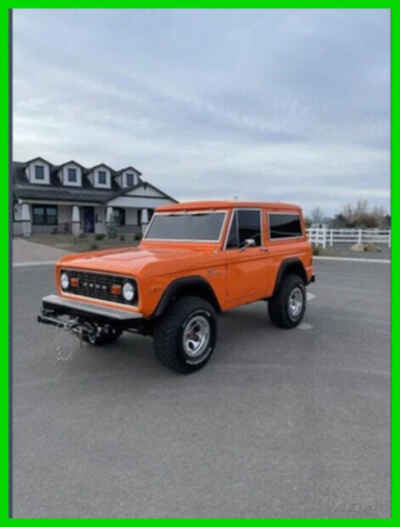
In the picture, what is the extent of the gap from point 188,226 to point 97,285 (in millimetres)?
1739

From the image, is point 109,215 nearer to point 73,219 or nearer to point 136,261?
point 73,219

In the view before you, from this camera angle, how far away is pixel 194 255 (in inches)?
185

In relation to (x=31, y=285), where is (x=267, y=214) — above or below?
above

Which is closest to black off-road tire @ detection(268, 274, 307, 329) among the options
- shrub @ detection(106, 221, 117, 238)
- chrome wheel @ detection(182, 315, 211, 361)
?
chrome wheel @ detection(182, 315, 211, 361)

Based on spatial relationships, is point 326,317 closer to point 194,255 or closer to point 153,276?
point 194,255

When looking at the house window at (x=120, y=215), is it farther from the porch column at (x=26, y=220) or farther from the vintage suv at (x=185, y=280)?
the vintage suv at (x=185, y=280)

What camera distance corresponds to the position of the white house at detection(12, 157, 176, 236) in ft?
85.9

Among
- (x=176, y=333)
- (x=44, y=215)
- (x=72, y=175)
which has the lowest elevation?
(x=176, y=333)

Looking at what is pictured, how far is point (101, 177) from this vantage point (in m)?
31.0

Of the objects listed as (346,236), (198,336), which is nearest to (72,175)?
(346,236)

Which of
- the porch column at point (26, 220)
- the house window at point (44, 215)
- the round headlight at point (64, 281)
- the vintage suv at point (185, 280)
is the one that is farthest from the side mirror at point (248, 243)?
the house window at point (44, 215)

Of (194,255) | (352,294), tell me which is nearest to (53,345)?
(194,255)

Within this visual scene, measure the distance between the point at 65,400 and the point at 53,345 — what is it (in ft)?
6.18

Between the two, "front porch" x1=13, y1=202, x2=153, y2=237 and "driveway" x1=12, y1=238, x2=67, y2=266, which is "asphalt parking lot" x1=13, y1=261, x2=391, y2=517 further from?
"front porch" x1=13, y1=202, x2=153, y2=237
